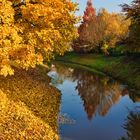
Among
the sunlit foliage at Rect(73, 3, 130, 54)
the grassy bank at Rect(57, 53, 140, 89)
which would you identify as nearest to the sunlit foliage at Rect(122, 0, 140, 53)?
the grassy bank at Rect(57, 53, 140, 89)

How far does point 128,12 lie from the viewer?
39.1 meters

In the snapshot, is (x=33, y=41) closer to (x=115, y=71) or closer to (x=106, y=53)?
(x=115, y=71)

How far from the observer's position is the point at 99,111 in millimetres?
38969

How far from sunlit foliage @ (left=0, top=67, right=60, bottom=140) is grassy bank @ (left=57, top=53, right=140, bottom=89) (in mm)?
13731

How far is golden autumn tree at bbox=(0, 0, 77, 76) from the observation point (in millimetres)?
26192

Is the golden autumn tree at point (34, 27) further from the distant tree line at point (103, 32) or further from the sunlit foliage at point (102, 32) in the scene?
the sunlit foliage at point (102, 32)

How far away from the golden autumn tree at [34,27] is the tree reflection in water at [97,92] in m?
9.19

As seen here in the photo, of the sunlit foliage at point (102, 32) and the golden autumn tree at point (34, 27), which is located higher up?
the golden autumn tree at point (34, 27)

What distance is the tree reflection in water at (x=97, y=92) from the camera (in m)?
40.7

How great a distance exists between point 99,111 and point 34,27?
1249cm

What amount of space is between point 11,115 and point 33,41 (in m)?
7.79

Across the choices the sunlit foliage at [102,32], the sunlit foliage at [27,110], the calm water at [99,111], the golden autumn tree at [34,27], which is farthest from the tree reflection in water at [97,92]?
the sunlit foliage at [102,32]

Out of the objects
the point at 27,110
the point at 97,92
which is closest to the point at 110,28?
the point at 97,92

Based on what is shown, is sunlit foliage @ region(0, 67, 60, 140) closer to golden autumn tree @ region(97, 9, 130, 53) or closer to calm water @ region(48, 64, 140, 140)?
calm water @ region(48, 64, 140, 140)
